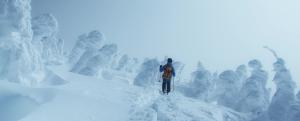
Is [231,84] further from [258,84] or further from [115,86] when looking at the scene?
[115,86]

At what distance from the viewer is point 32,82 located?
21703 mm

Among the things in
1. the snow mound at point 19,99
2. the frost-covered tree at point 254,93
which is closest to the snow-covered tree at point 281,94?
the frost-covered tree at point 254,93

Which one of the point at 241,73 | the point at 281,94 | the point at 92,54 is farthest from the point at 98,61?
the point at 281,94

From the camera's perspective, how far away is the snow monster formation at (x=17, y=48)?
21875mm

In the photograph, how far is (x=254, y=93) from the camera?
2132 inches

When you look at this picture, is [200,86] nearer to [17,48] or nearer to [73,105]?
[17,48]

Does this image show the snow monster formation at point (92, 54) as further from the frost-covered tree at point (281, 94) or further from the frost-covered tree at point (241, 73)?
the frost-covered tree at point (281, 94)

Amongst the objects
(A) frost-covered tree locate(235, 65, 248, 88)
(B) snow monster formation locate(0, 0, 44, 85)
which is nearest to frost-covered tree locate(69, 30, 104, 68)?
(A) frost-covered tree locate(235, 65, 248, 88)

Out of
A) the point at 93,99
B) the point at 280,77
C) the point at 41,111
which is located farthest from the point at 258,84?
the point at 41,111

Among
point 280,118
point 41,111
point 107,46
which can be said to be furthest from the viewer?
point 107,46

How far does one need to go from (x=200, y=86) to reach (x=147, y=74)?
1304 cm

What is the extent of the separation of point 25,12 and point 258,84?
4463 cm

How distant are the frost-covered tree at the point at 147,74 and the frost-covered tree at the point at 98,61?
29.0 ft

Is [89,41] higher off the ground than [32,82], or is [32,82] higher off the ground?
[89,41]
